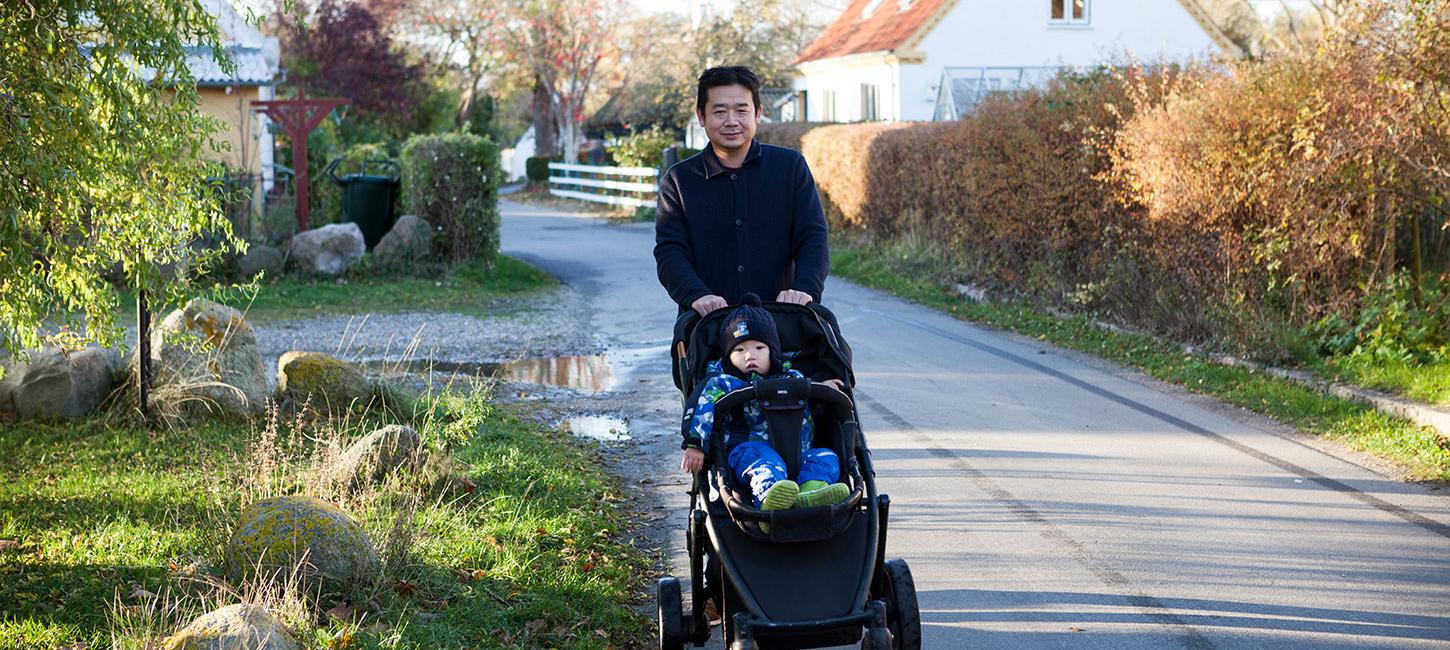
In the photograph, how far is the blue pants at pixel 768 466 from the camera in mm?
4586

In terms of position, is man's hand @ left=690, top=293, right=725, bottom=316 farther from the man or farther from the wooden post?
the wooden post

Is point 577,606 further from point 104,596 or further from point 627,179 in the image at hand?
point 627,179

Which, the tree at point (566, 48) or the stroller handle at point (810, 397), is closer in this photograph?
the stroller handle at point (810, 397)

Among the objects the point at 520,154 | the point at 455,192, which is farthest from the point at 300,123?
the point at 520,154

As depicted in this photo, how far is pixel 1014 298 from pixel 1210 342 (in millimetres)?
4123

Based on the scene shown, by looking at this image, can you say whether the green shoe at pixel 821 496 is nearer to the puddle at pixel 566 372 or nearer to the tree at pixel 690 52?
the puddle at pixel 566 372

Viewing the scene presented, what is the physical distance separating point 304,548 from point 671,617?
5.35 feet

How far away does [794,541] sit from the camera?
14.7 ft

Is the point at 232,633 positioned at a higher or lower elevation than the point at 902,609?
higher

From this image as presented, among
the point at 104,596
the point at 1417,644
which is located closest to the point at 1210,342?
the point at 1417,644

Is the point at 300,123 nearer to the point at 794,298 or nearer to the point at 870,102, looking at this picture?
the point at 794,298

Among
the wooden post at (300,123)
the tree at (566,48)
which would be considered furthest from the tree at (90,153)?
the tree at (566,48)

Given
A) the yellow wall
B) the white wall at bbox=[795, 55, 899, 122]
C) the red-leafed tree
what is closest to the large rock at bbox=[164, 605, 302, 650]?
the yellow wall

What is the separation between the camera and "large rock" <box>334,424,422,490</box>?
7168 millimetres
